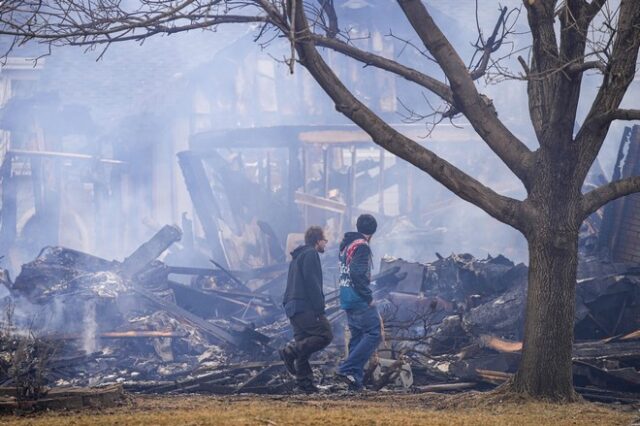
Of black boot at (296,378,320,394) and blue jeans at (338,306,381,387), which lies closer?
black boot at (296,378,320,394)

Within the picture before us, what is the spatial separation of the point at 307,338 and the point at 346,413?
2.62 m

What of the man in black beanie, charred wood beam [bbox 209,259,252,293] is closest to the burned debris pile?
charred wood beam [bbox 209,259,252,293]

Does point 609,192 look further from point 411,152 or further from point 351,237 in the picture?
point 351,237

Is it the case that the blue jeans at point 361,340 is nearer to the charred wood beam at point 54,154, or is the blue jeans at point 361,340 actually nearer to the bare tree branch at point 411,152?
the bare tree branch at point 411,152

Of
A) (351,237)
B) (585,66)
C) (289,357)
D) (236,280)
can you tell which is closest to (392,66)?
(585,66)

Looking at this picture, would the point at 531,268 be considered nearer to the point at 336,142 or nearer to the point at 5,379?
the point at 5,379

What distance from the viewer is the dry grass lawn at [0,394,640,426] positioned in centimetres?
671

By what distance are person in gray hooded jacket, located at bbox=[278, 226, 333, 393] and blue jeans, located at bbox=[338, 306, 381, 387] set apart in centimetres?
34

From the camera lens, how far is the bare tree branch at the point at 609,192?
7395 mm

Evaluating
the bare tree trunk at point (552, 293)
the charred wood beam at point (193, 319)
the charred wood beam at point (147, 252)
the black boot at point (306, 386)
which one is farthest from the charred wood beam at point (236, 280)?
the bare tree trunk at point (552, 293)

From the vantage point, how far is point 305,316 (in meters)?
9.99

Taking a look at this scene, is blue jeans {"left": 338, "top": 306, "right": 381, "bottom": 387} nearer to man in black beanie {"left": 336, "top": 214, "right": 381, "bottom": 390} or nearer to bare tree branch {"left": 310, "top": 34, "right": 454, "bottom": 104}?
man in black beanie {"left": 336, "top": 214, "right": 381, "bottom": 390}

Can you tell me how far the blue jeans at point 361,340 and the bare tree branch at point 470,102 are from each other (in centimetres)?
304

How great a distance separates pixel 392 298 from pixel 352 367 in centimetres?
434
